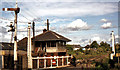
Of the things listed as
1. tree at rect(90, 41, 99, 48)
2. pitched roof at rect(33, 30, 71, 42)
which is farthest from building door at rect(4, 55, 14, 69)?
tree at rect(90, 41, 99, 48)

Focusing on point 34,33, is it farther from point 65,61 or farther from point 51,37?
point 65,61

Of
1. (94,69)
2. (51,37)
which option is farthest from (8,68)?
(51,37)

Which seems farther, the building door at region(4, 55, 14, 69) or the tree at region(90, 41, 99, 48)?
the tree at region(90, 41, 99, 48)

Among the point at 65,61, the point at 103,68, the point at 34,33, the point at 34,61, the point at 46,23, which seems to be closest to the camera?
the point at 103,68

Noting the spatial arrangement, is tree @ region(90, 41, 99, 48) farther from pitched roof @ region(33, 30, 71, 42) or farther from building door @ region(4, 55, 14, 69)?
building door @ region(4, 55, 14, 69)

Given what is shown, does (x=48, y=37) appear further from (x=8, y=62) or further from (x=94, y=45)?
(x=94, y=45)

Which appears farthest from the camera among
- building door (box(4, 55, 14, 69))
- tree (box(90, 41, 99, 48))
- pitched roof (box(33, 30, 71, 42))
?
tree (box(90, 41, 99, 48))

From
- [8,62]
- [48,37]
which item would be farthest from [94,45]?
[8,62]

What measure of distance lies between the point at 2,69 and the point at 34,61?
527 centimetres

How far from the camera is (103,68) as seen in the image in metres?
17.1

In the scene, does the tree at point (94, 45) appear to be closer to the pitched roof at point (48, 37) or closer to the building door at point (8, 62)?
the pitched roof at point (48, 37)

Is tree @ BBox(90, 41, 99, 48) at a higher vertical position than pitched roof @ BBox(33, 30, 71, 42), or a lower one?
lower

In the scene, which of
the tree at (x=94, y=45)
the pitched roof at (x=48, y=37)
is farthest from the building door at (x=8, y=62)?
the tree at (x=94, y=45)

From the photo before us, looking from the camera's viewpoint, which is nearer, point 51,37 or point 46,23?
point 51,37
